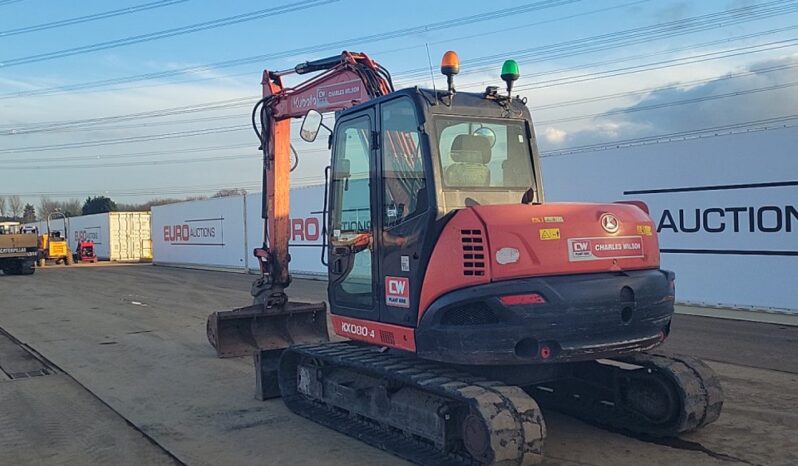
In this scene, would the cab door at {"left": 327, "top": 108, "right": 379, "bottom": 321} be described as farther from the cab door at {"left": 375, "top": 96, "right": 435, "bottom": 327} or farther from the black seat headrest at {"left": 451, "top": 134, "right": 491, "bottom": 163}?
the black seat headrest at {"left": 451, "top": 134, "right": 491, "bottom": 163}

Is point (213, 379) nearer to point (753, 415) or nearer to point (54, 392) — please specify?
point (54, 392)

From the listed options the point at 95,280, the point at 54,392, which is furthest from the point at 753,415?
the point at 95,280

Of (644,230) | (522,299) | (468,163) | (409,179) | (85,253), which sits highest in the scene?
(468,163)

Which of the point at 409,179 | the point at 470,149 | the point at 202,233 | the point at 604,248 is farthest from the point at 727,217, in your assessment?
the point at 202,233

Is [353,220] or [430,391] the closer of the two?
[430,391]

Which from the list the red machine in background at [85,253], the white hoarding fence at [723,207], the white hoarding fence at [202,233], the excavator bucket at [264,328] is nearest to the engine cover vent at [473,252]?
the excavator bucket at [264,328]

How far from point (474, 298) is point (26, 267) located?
31.5 m

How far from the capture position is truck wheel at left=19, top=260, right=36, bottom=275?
1257 inches

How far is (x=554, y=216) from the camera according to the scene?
554cm

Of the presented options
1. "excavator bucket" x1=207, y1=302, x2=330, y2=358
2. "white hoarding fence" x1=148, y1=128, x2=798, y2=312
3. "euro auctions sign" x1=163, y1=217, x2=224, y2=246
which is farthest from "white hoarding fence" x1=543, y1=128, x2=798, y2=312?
"euro auctions sign" x1=163, y1=217, x2=224, y2=246

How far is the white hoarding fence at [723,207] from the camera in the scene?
45.3ft

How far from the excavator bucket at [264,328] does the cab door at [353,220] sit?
377cm

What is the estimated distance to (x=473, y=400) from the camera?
5.02 m

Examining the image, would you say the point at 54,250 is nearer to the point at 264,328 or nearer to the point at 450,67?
the point at 264,328
